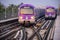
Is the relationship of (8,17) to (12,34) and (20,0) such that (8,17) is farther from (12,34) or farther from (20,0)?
(12,34)

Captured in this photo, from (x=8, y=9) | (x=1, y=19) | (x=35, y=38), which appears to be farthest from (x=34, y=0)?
(x=35, y=38)

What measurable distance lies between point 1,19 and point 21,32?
705mm

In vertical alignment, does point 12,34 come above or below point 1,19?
below

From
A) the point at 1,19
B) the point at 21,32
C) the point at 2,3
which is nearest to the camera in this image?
the point at 2,3

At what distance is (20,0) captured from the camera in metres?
4.18

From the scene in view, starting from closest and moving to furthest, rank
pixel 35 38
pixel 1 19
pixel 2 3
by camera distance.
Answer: pixel 2 3 < pixel 1 19 < pixel 35 38

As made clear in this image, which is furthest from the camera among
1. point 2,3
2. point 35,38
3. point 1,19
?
point 35,38

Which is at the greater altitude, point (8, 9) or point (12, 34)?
point (8, 9)

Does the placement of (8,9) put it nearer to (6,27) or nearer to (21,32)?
(21,32)

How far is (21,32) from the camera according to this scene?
4977 mm

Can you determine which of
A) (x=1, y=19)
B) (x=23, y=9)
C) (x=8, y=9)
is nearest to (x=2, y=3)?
(x=8, y=9)

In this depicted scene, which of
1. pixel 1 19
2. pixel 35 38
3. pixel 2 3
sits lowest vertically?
pixel 35 38

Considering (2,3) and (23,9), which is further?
(23,9)

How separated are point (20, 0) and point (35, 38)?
1469 mm
